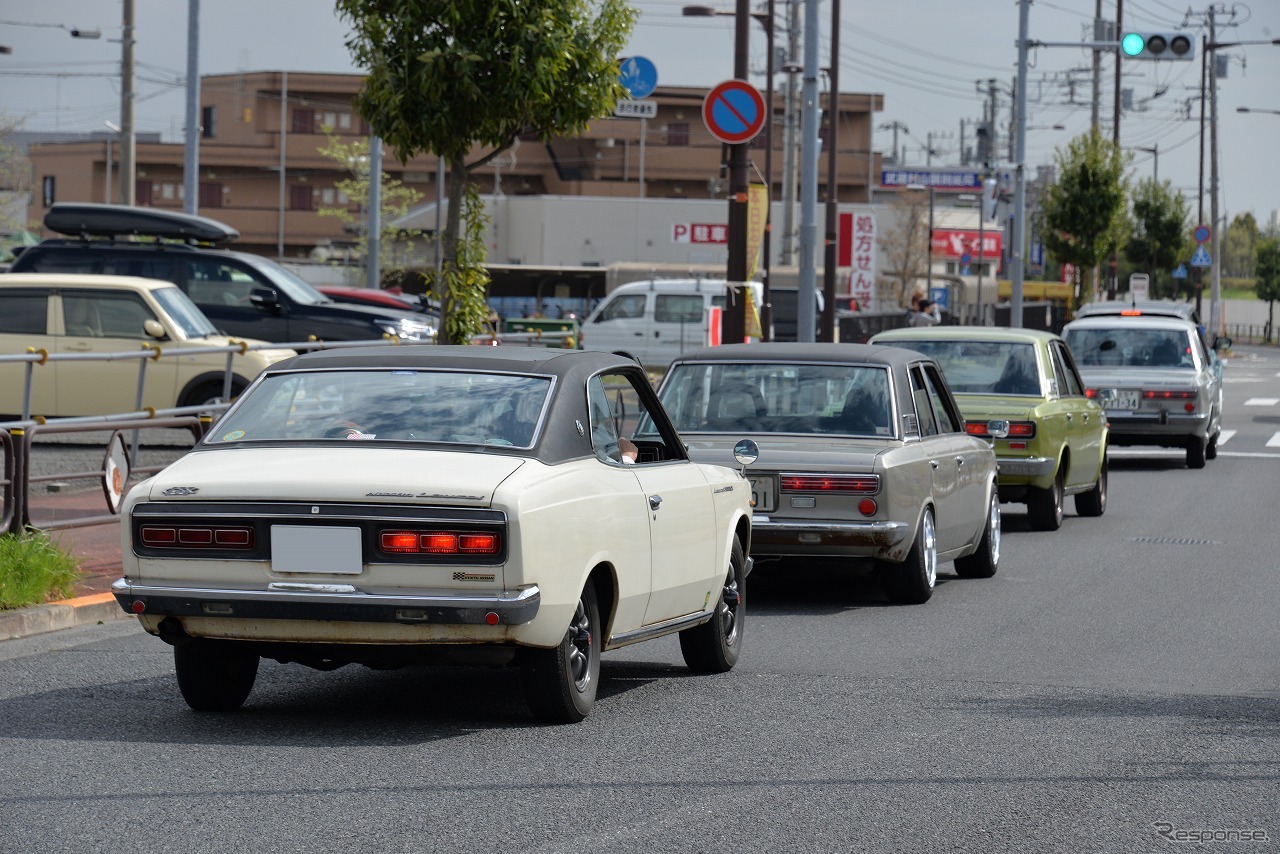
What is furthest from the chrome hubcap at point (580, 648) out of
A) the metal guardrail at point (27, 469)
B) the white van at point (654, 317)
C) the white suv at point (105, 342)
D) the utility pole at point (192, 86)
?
the white van at point (654, 317)

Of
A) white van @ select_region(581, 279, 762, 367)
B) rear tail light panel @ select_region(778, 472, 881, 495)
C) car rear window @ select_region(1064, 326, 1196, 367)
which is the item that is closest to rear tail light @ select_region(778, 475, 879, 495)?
rear tail light panel @ select_region(778, 472, 881, 495)

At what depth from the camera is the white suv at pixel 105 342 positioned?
59.2 feet

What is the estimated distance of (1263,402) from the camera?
3756cm

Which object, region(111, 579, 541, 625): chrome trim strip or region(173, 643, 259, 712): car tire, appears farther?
region(173, 643, 259, 712): car tire

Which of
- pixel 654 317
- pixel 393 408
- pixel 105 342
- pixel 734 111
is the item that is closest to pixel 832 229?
pixel 654 317

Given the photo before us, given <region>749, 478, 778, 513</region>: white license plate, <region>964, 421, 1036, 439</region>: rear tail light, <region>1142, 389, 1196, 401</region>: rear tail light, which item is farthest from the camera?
<region>1142, 389, 1196, 401</region>: rear tail light

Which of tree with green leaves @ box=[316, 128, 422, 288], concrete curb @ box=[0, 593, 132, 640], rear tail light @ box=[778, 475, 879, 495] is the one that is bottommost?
concrete curb @ box=[0, 593, 132, 640]

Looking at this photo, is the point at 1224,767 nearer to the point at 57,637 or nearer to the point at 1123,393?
the point at 57,637

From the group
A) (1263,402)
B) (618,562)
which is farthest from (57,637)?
(1263,402)

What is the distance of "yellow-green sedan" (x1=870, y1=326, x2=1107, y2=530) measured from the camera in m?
14.6

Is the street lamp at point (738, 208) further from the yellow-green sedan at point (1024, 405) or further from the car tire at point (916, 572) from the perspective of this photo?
the car tire at point (916, 572)

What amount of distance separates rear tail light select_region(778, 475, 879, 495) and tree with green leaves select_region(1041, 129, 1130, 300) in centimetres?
4774

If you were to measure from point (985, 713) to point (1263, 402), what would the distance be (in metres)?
32.1

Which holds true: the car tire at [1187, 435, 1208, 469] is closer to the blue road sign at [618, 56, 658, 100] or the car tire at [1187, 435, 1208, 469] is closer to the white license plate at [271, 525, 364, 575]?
the blue road sign at [618, 56, 658, 100]
